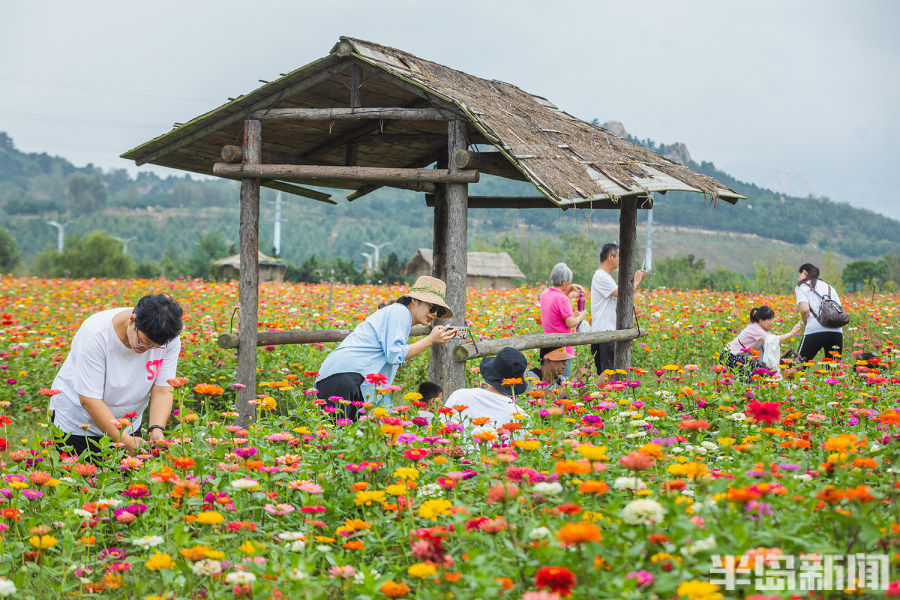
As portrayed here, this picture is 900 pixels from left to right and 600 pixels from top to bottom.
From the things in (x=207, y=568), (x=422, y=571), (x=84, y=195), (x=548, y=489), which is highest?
(x=84, y=195)

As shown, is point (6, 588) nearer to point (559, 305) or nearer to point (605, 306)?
point (559, 305)

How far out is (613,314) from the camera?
7164 millimetres

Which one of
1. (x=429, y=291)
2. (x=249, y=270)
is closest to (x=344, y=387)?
(x=429, y=291)

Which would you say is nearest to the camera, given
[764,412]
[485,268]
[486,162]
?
[764,412]

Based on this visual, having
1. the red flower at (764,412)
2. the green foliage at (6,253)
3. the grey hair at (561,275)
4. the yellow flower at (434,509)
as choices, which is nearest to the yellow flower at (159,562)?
the yellow flower at (434,509)

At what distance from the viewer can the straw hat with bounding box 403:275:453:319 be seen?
4.72 metres

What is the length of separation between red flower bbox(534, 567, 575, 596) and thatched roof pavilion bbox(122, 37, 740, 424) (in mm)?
3049

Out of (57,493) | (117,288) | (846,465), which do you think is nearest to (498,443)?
(846,465)

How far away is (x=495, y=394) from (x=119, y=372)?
189 centimetres

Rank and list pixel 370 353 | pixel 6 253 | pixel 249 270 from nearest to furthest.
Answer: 1. pixel 370 353
2. pixel 249 270
3. pixel 6 253

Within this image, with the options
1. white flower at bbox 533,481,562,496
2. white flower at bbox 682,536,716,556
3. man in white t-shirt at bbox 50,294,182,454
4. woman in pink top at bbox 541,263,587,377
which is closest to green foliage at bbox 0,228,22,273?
woman in pink top at bbox 541,263,587,377

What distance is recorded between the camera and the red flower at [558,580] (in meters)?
1.60

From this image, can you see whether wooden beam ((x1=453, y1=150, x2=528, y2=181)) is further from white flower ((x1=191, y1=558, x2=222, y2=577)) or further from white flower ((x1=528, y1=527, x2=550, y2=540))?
white flower ((x1=191, y1=558, x2=222, y2=577))

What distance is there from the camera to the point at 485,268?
1380 inches
